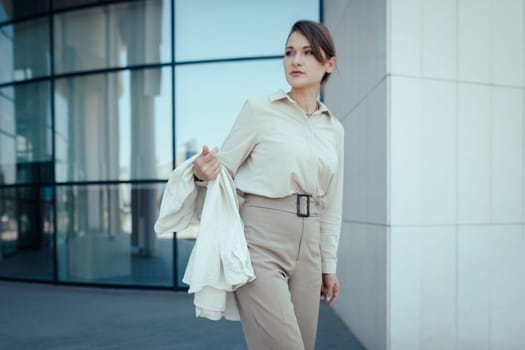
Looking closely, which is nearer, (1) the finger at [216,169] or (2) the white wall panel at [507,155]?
(1) the finger at [216,169]

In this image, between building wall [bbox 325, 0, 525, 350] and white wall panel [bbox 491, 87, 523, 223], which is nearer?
building wall [bbox 325, 0, 525, 350]

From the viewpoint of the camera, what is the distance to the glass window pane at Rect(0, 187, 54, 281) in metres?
7.04

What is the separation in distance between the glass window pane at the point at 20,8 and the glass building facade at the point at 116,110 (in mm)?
22

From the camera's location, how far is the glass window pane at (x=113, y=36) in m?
6.55

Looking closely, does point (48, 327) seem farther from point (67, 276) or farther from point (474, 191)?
point (474, 191)

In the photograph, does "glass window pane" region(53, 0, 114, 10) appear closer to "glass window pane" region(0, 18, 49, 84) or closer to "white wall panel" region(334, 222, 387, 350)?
"glass window pane" region(0, 18, 49, 84)

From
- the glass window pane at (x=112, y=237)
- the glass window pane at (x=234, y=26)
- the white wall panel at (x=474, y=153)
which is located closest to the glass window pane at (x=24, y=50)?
the glass window pane at (x=112, y=237)

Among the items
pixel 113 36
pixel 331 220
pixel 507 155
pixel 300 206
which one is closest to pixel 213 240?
pixel 300 206

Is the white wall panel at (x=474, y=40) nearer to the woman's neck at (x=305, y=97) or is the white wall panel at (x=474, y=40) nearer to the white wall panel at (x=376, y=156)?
the white wall panel at (x=376, y=156)

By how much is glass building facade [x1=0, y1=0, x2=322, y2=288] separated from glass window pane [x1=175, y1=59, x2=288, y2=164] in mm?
15

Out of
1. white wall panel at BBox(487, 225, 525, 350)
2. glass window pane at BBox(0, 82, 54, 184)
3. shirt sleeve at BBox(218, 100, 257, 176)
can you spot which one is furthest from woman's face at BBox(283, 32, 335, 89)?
glass window pane at BBox(0, 82, 54, 184)

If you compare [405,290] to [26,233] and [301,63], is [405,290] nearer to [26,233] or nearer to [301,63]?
[301,63]

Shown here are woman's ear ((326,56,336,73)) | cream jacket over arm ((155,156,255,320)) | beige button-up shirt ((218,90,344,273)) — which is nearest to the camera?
cream jacket over arm ((155,156,255,320))

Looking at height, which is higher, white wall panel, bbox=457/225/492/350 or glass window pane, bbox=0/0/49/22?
glass window pane, bbox=0/0/49/22
